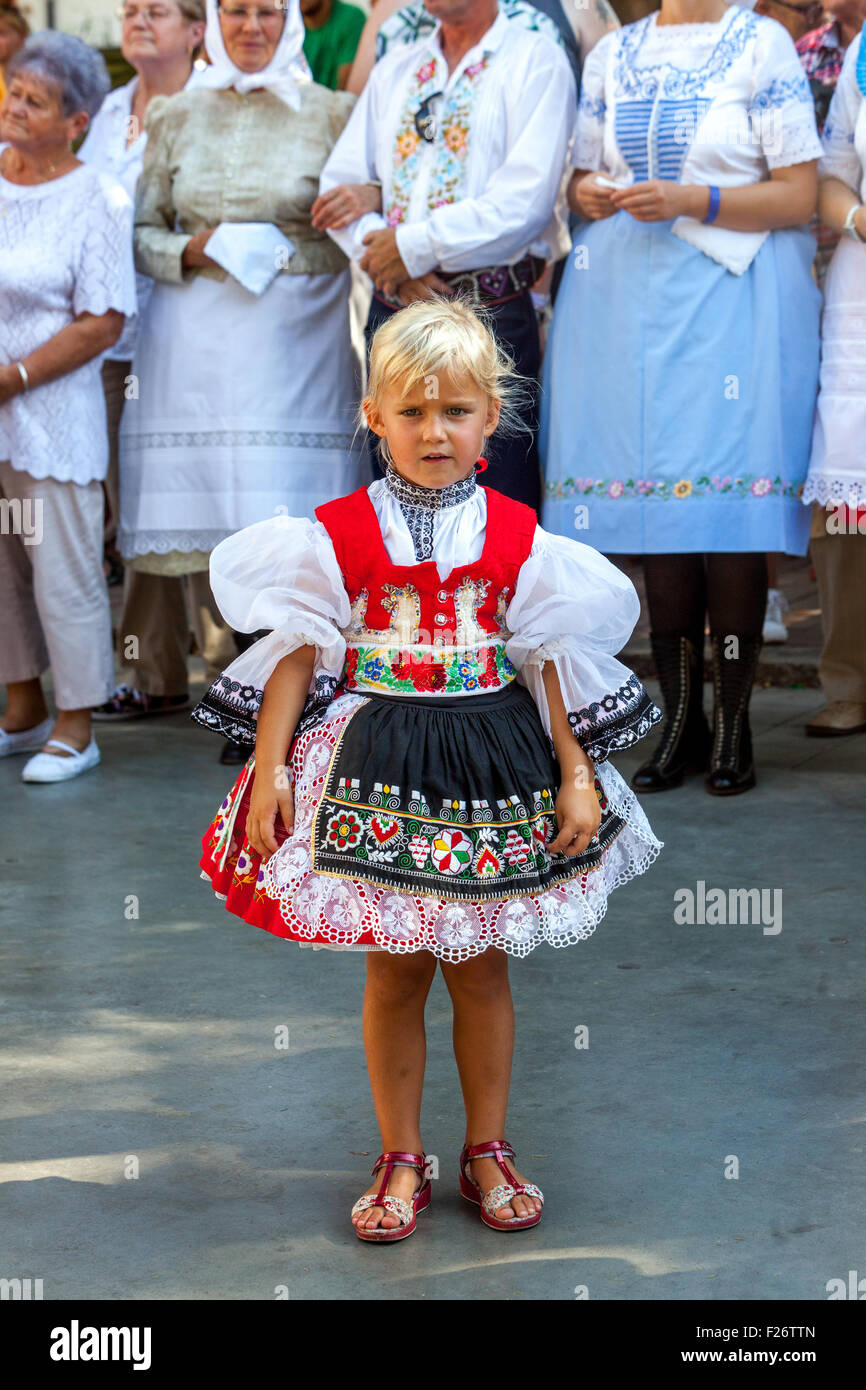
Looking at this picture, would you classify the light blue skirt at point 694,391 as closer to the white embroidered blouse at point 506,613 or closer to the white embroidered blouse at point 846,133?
the white embroidered blouse at point 846,133

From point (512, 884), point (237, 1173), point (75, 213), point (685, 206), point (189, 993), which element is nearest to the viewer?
point (512, 884)

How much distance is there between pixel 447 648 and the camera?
7.85 feet

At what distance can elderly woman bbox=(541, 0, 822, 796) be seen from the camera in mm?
4109

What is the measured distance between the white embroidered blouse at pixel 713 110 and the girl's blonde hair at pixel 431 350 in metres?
1.92

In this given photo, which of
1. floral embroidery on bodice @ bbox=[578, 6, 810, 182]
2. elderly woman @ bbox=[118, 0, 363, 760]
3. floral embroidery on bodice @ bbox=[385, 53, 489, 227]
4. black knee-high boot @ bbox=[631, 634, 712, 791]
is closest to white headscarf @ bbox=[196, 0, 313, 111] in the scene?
elderly woman @ bbox=[118, 0, 363, 760]

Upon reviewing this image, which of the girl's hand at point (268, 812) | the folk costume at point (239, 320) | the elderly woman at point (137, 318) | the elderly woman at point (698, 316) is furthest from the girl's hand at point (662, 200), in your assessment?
the girl's hand at point (268, 812)

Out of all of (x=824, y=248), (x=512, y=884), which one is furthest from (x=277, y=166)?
(x=512, y=884)

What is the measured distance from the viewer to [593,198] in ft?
13.8

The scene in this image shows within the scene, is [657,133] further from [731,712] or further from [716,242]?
[731,712]

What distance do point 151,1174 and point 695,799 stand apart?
214cm

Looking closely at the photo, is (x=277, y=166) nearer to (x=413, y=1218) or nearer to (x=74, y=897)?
(x=74, y=897)

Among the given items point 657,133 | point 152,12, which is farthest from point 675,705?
point 152,12

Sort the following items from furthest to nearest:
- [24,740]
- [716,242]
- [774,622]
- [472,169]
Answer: [774,622], [24,740], [472,169], [716,242]

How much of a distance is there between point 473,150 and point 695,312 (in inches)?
27.2
